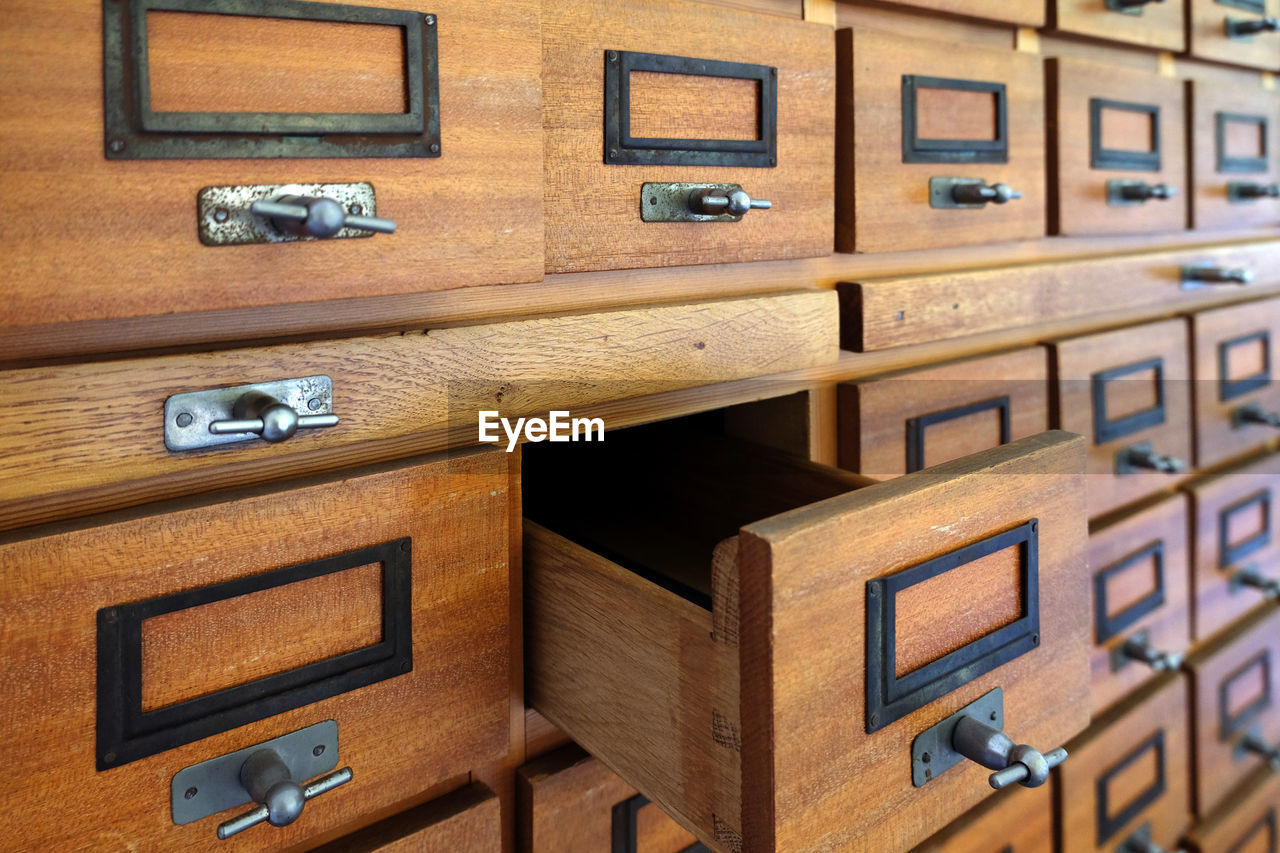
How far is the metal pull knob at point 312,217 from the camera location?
0.44 meters

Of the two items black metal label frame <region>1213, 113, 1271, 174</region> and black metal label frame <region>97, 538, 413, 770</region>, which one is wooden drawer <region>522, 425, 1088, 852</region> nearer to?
black metal label frame <region>97, 538, 413, 770</region>

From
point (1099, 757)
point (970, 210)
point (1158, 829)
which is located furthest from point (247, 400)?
point (1158, 829)

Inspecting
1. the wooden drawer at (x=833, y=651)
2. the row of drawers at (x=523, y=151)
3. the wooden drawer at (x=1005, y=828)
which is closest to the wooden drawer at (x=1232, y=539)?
the wooden drawer at (x=1005, y=828)

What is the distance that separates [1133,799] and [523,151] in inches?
43.6

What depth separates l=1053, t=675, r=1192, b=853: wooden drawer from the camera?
1100 millimetres

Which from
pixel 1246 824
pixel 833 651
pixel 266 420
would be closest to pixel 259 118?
pixel 266 420

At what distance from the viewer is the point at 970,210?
0.89 meters

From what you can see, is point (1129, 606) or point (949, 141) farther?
point (1129, 606)

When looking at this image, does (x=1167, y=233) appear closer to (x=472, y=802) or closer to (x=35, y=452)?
(x=472, y=802)

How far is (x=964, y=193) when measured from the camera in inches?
33.5

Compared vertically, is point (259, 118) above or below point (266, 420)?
above

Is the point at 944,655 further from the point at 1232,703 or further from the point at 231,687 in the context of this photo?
the point at 1232,703

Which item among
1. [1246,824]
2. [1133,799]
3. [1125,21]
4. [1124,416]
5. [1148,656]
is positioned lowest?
[1246,824]

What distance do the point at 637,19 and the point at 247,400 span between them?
1.12ft
